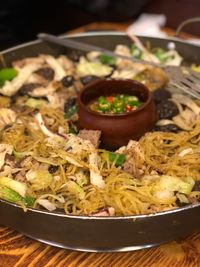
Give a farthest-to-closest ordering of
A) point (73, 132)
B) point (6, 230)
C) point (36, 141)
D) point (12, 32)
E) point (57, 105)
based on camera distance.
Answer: point (12, 32)
point (57, 105)
point (73, 132)
point (36, 141)
point (6, 230)

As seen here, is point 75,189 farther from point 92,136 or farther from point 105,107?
point 105,107

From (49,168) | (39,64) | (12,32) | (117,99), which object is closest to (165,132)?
(117,99)

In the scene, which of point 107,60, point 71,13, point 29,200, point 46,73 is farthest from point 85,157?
point 71,13

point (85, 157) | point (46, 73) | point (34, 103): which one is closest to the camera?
point (85, 157)

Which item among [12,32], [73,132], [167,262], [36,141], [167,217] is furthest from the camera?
[12,32]

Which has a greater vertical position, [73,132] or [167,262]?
[73,132]

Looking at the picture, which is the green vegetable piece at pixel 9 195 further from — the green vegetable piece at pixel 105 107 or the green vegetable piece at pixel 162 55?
the green vegetable piece at pixel 162 55

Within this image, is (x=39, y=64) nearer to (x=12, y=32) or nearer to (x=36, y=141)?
(x=36, y=141)
